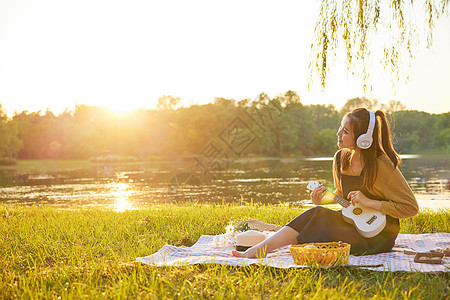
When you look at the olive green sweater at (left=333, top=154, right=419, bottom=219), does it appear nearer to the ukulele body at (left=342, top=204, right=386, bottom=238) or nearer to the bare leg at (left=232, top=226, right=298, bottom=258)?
the ukulele body at (left=342, top=204, right=386, bottom=238)

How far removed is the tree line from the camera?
4822cm

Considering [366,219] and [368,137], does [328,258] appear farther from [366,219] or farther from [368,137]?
[368,137]

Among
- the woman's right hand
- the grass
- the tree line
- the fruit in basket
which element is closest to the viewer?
the grass

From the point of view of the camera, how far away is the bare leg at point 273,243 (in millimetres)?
3861

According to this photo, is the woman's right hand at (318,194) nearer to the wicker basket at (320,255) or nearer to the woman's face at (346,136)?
the woman's face at (346,136)

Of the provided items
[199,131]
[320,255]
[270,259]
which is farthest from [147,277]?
[199,131]

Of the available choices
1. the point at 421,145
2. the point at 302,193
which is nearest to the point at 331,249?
the point at 302,193

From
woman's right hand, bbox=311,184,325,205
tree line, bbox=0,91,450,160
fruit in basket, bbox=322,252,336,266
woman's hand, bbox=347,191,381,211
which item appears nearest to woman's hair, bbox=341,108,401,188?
woman's hand, bbox=347,191,381,211

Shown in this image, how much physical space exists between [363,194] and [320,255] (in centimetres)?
72

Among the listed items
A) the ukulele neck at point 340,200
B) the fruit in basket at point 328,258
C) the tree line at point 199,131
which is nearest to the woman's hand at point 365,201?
the ukulele neck at point 340,200

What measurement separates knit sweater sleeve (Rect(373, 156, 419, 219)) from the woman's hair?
5cm

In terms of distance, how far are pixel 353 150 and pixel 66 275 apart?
2637 mm

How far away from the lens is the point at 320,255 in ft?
11.1

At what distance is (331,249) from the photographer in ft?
11.1
